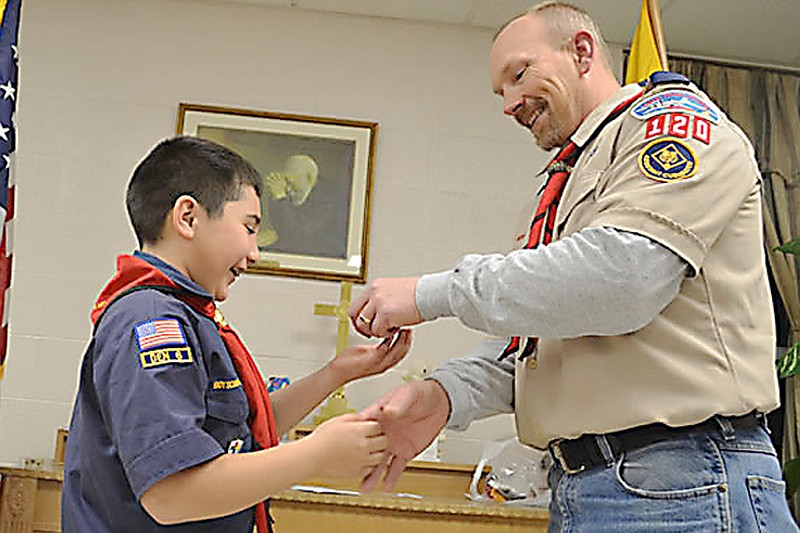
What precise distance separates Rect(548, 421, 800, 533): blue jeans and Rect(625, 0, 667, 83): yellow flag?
1.95 m

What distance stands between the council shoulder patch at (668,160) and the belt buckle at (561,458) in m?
0.41

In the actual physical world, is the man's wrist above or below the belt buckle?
above

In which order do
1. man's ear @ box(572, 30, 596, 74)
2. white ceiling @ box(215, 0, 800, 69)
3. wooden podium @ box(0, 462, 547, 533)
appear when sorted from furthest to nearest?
1. white ceiling @ box(215, 0, 800, 69)
2. wooden podium @ box(0, 462, 547, 533)
3. man's ear @ box(572, 30, 596, 74)

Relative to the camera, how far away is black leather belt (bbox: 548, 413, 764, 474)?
1414mm

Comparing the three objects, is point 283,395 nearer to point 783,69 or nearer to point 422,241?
point 422,241

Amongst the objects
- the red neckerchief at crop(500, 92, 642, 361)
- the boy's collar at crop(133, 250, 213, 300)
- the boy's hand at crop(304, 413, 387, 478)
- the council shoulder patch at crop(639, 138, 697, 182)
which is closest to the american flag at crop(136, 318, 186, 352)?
the boy's collar at crop(133, 250, 213, 300)

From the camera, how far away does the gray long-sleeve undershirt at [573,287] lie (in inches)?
53.4

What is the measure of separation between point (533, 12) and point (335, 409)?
2168 millimetres

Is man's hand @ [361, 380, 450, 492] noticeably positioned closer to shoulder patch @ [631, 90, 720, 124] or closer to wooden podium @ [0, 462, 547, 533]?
shoulder patch @ [631, 90, 720, 124]

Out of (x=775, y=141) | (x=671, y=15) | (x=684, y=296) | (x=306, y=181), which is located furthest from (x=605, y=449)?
(x=775, y=141)

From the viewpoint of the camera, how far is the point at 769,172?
454 cm

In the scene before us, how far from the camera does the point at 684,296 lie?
1.43m

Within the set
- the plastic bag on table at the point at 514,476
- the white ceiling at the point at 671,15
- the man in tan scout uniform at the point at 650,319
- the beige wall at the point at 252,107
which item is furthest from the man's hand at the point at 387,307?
the white ceiling at the point at 671,15

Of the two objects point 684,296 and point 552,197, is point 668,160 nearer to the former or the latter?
point 684,296
